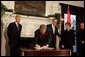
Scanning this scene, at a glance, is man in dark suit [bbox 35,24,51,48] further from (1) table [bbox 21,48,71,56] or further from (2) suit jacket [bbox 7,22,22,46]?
(2) suit jacket [bbox 7,22,22,46]

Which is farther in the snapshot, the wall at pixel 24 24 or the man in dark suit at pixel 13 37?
the wall at pixel 24 24

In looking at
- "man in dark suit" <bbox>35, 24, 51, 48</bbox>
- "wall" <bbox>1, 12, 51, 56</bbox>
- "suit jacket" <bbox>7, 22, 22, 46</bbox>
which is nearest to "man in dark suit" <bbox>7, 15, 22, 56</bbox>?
"suit jacket" <bbox>7, 22, 22, 46</bbox>

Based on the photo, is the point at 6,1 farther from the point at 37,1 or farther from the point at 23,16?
the point at 37,1

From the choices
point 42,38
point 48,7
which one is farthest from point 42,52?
point 48,7

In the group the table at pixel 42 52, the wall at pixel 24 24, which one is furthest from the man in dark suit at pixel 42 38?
the wall at pixel 24 24

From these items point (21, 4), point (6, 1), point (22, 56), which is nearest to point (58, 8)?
point (21, 4)

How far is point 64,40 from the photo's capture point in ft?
20.4

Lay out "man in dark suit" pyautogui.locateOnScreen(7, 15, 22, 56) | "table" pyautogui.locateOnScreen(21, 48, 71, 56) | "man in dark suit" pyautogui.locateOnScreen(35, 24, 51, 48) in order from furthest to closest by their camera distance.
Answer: "man in dark suit" pyautogui.locateOnScreen(7, 15, 22, 56)
"man in dark suit" pyautogui.locateOnScreen(35, 24, 51, 48)
"table" pyautogui.locateOnScreen(21, 48, 71, 56)

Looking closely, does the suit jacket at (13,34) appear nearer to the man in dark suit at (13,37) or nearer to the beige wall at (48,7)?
the man in dark suit at (13,37)

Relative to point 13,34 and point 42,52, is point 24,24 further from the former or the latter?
point 42,52

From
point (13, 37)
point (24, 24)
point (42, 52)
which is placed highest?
point (24, 24)

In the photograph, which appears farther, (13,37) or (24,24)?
(24,24)

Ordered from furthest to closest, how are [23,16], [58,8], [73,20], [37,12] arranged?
[73,20] → [58,8] → [37,12] → [23,16]

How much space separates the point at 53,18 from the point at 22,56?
3218 mm
